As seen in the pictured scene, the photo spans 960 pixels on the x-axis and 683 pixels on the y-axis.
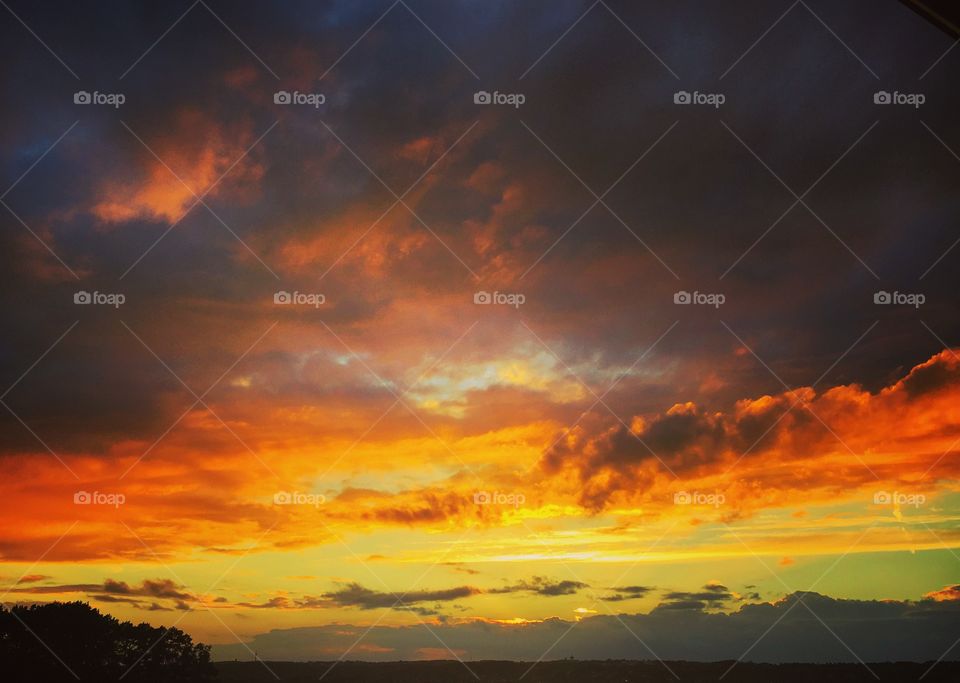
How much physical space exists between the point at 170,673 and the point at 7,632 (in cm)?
717

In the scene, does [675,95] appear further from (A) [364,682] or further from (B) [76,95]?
(A) [364,682]

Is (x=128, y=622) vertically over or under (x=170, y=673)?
over

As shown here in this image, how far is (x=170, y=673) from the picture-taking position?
127 ft

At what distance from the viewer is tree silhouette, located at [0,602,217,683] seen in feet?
121

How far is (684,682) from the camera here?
35625mm

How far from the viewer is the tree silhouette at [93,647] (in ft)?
121

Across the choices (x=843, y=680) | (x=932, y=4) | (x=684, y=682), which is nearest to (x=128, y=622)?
(x=684, y=682)

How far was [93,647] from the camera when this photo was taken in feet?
126

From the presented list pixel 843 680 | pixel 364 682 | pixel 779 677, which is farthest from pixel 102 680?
pixel 843 680

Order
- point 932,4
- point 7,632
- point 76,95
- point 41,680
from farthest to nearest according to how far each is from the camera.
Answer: point 7,632, point 41,680, point 76,95, point 932,4

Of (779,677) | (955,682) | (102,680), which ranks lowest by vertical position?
(955,682)

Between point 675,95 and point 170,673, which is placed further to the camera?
point 170,673

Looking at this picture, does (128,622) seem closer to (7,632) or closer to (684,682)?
(7,632)

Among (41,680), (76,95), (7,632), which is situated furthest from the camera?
(7,632)
